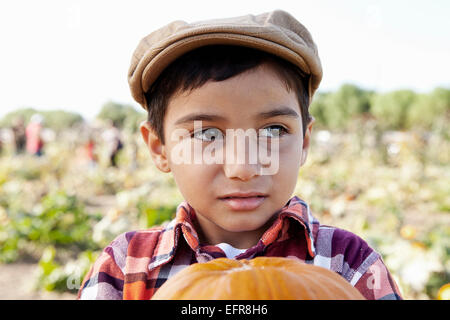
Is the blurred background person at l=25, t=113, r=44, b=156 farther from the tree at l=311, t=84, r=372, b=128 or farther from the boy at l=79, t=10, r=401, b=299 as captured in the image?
the tree at l=311, t=84, r=372, b=128

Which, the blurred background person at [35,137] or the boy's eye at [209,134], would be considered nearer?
the boy's eye at [209,134]

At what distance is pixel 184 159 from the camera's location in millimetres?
1197

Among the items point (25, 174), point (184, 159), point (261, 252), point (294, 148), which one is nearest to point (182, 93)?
point (184, 159)

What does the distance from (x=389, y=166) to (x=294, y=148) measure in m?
10.2

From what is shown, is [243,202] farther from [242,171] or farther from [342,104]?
[342,104]

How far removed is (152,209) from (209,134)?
393 centimetres

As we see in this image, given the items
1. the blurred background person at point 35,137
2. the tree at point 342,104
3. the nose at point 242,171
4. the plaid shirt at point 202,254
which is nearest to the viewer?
the nose at point 242,171

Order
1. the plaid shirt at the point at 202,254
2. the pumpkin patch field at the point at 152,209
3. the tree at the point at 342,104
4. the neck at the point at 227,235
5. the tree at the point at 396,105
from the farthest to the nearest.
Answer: the tree at the point at 342,104
the tree at the point at 396,105
the pumpkin patch field at the point at 152,209
the neck at the point at 227,235
the plaid shirt at the point at 202,254

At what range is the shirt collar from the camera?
1.21m

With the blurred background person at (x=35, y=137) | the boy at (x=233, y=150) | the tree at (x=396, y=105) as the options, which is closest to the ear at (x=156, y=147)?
the boy at (x=233, y=150)

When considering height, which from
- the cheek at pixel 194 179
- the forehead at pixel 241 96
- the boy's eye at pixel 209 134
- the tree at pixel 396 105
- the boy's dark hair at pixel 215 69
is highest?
the tree at pixel 396 105

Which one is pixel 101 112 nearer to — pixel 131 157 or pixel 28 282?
pixel 131 157

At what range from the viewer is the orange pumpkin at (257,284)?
740mm

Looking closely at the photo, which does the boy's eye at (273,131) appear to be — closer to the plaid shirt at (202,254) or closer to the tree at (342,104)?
the plaid shirt at (202,254)
